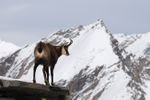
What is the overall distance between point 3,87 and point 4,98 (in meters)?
0.42

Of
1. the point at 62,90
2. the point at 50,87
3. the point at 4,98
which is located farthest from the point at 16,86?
the point at 62,90

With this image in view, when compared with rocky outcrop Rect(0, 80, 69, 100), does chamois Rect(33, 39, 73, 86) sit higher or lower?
higher

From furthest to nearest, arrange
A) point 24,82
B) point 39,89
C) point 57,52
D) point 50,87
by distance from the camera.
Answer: point 57,52
point 50,87
point 39,89
point 24,82

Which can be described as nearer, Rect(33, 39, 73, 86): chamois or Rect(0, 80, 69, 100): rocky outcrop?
Rect(0, 80, 69, 100): rocky outcrop

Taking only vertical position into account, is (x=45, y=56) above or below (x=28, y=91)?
above

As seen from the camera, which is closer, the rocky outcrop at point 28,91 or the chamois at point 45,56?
the rocky outcrop at point 28,91

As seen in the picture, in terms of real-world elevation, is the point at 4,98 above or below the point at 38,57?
below

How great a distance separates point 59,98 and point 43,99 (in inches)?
55.9

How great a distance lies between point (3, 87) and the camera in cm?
1149

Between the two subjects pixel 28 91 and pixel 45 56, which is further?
pixel 45 56

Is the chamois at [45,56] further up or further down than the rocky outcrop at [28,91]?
further up

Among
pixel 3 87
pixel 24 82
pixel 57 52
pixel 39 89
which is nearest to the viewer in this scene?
pixel 3 87

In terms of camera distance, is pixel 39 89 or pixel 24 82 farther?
pixel 39 89

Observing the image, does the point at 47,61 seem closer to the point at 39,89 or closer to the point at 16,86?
the point at 39,89
